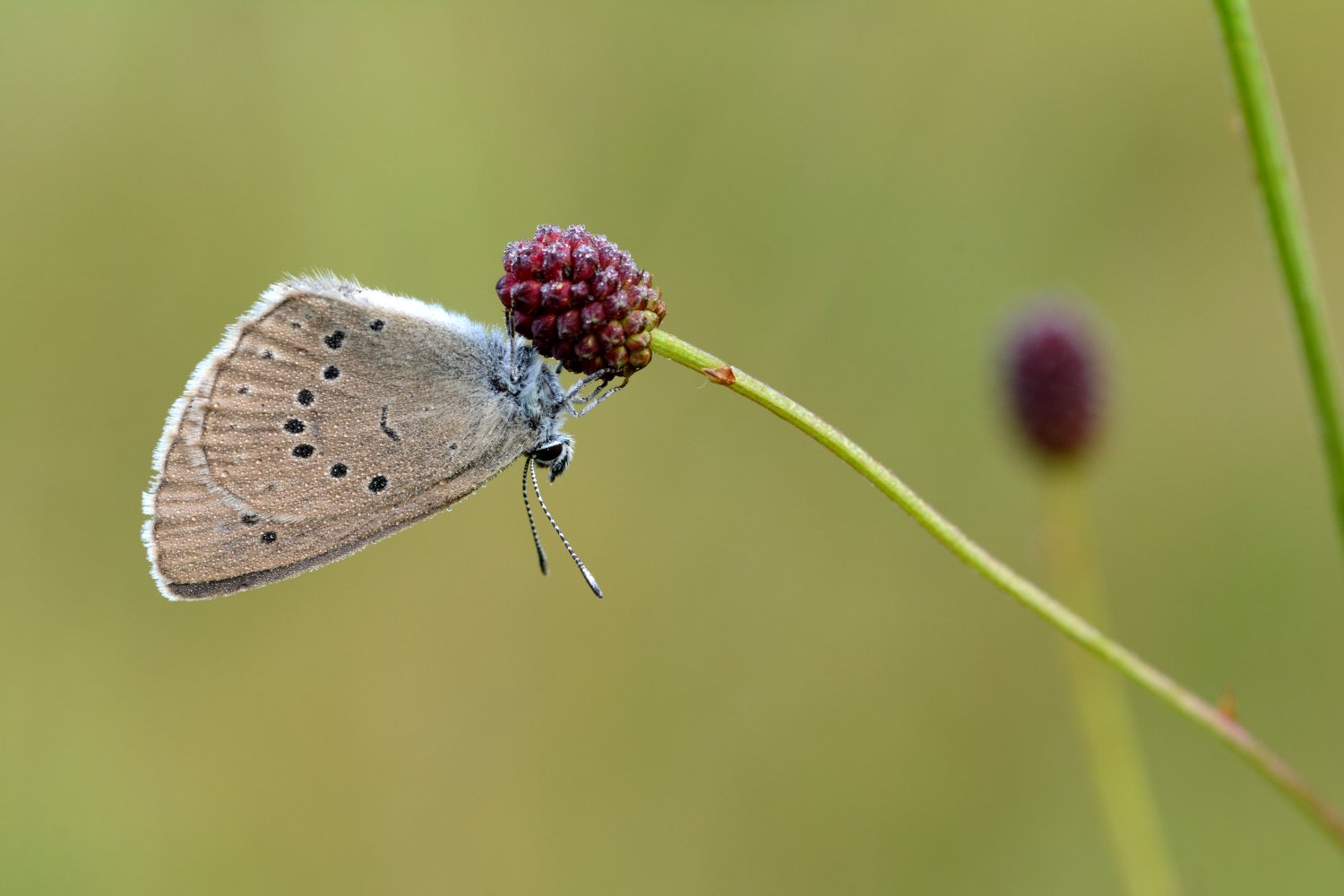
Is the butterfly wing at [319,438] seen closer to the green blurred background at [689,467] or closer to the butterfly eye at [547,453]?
the butterfly eye at [547,453]

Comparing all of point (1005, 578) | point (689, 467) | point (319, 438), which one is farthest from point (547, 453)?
point (689, 467)

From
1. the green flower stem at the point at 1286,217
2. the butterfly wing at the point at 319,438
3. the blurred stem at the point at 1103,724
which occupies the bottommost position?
the blurred stem at the point at 1103,724

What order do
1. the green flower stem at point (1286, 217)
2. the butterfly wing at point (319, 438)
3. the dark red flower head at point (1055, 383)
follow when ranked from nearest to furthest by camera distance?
1. the green flower stem at point (1286, 217)
2. the butterfly wing at point (319, 438)
3. the dark red flower head at point (1055, 383)

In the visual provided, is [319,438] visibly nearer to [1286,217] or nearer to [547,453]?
[547,453]

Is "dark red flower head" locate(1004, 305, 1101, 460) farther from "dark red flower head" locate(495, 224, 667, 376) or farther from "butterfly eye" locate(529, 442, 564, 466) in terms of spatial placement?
"dark red flower head" locate(495, 224, 667, 376)

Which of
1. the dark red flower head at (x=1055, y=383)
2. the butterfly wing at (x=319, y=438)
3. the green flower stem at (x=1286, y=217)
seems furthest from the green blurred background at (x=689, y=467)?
the green flower stem at (x=1286, y=217)

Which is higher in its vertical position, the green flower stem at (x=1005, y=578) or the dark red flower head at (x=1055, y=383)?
the dark red flower head at (x=1055, y=383)
